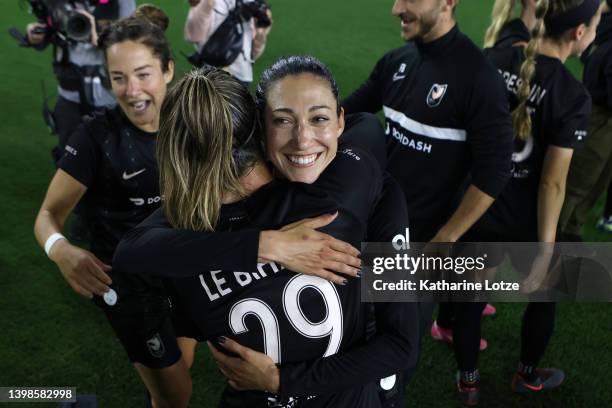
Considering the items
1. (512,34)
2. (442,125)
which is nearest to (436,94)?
(442,125)

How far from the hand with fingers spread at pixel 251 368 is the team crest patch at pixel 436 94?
1.14m

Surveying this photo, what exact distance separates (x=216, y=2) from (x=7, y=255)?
2.01 meters

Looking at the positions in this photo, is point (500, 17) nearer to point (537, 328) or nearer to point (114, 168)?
point (537, 328)

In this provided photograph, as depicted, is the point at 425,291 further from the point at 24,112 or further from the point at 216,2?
the point at 24,112

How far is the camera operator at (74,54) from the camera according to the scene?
3.49 meters

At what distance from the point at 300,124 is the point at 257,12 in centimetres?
303

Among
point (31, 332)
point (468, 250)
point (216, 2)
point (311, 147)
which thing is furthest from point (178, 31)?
point (311, 147)

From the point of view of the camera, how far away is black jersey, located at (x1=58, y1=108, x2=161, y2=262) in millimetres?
1966

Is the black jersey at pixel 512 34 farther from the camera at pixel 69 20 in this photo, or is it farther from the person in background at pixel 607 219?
the camera at pixel 69 20

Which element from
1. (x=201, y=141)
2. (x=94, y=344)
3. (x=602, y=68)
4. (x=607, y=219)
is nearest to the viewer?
(x=201, y=141)

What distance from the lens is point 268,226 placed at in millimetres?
1315

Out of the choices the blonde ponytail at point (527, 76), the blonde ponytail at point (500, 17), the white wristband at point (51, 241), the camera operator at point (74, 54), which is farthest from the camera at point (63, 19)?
the blonde ponytail at point (527, 76)

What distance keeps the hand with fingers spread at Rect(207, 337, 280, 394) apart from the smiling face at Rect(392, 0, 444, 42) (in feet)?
4.22

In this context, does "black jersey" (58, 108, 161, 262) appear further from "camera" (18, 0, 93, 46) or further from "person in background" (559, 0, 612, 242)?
"person in background" (559, 0, 612, 242)
